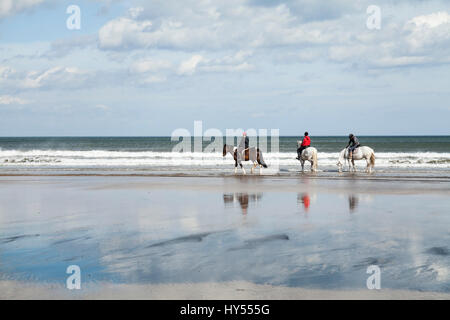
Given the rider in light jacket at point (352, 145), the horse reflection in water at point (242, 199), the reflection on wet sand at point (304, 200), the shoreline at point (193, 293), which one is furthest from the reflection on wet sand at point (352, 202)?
the rider in light jacket at point (352, 145)

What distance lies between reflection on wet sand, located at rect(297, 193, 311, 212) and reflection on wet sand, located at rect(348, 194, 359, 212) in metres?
1.08

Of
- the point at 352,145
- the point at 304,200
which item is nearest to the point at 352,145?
the point at 352,145

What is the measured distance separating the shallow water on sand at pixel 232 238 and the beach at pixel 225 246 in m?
0.02

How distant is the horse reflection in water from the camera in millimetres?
12500

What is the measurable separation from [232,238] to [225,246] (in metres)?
0.63

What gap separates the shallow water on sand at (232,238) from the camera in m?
6.10

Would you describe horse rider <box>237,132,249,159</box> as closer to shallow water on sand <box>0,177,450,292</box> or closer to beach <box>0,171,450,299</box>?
shallow water on sand <box>0,177,450,292</box>

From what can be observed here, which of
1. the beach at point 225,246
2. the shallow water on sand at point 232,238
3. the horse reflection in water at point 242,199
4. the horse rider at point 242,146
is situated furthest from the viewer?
the horse rider at point 242,146

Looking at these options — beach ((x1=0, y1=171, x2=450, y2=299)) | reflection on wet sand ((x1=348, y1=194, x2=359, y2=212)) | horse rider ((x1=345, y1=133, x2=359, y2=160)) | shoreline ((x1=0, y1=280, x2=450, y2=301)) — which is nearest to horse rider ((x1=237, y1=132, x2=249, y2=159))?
horse rider ((x1=345, y1=133, x2=359, y2=160))

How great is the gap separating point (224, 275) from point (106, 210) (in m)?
6.33

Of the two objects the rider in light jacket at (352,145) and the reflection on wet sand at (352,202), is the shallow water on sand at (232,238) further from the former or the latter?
the rider in light jacket at (352,145)

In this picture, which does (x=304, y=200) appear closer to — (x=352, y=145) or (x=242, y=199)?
(x=242, y=199)

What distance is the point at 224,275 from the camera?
6074 millimetres

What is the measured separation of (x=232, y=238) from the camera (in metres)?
8.27
